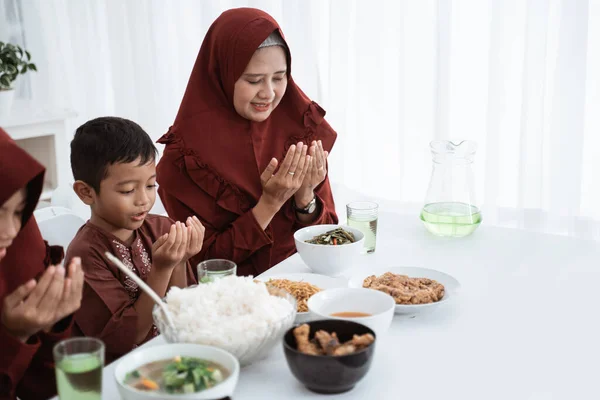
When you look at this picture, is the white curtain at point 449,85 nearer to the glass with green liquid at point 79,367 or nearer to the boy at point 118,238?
the boy at point 118,238

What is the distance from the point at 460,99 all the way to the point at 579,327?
164 centimetres

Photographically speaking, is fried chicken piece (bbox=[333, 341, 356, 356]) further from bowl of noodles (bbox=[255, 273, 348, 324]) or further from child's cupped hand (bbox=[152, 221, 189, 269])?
child's cupped hand (bbox=[152, 221, 189, 269])

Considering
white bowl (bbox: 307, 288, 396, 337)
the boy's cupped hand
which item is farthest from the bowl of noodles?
the boy's cupped hand

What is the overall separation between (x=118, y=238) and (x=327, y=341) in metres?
0.73

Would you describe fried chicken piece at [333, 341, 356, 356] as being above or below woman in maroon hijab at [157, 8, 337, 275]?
below

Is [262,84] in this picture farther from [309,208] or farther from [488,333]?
[488,333]

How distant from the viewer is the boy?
4.99 ft

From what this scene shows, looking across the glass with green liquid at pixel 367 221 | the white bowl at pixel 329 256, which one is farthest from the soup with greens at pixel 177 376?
the glass with green liquid at pixel 367 221

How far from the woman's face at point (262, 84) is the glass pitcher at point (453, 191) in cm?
46

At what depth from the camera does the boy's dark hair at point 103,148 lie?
5.22 ft

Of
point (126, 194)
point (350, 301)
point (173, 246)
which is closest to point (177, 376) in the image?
point (350, 301)

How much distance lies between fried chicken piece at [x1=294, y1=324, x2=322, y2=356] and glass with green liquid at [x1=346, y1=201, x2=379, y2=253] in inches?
25.8

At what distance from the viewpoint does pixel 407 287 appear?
1451 millimetres

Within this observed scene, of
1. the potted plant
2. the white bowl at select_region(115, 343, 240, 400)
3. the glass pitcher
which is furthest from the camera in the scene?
the potted plant
